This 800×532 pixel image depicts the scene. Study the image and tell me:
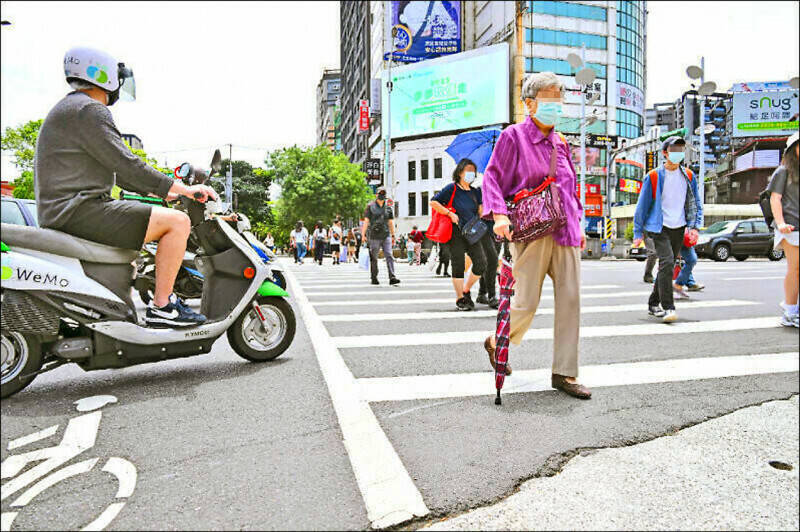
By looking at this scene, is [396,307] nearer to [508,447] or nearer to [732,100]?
[508,447]

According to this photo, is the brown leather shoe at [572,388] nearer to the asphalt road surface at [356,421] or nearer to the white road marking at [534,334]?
the asphalt road surface at [356,421]

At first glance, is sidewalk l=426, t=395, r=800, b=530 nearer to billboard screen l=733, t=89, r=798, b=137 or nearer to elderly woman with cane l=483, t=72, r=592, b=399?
billboard screen l=733, t=89, r=798, b=137

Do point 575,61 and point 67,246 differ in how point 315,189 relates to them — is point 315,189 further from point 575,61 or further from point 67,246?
point 575,61

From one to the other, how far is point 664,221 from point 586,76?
368 centimetres

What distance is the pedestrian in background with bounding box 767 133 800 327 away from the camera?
3.15 ft

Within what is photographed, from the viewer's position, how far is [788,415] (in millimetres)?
1179

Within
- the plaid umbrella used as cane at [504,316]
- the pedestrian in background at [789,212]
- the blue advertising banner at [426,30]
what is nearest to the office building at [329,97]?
the blue advertising banner at [426,30]

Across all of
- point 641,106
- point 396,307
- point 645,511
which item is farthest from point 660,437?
point 641,106

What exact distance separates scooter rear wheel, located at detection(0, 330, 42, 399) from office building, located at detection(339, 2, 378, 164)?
2930 inches

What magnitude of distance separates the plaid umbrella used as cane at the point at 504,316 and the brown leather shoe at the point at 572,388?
1.16 ft

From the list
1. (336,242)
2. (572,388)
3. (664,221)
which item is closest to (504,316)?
(572,388)

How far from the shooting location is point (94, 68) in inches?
62.7

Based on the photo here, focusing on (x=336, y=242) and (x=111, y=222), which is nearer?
(x=111, y=222)

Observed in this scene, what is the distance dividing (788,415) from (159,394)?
2917mm
